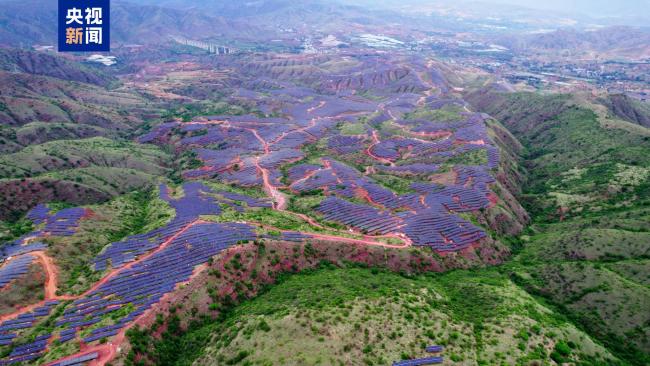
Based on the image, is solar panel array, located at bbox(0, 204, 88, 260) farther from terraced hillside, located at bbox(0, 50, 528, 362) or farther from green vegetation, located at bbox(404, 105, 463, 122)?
green vegetation, located at bbox(404, 105, 463, 122)

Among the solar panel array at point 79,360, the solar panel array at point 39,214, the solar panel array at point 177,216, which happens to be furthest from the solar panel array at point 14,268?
the solar panel array at point 79,360

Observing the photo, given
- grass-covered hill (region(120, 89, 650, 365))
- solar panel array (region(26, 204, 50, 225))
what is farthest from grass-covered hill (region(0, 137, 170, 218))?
grass-covered hill (region(120, 89, 650, 365))

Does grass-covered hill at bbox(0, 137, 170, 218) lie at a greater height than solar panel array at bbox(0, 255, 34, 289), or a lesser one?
greater

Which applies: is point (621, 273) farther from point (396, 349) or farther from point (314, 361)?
point (314, 361)

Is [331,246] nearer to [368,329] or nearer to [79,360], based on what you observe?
[368,329]

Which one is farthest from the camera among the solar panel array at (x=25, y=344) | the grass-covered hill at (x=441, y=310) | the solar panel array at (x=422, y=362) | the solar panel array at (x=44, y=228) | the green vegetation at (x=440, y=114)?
the green vegetation at (x=440, y=114)

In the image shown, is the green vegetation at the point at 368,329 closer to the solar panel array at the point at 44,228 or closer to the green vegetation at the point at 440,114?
the solar panel array at the point at 44,228

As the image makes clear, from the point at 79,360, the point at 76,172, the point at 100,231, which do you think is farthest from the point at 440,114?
the point at 79,360

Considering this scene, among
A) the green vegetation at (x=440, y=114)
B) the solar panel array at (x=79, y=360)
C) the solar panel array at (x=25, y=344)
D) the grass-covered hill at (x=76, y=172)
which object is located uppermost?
the green vegetation at (x=440, y=114)

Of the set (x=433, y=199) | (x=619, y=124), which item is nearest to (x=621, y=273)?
(x=433, y=199)
